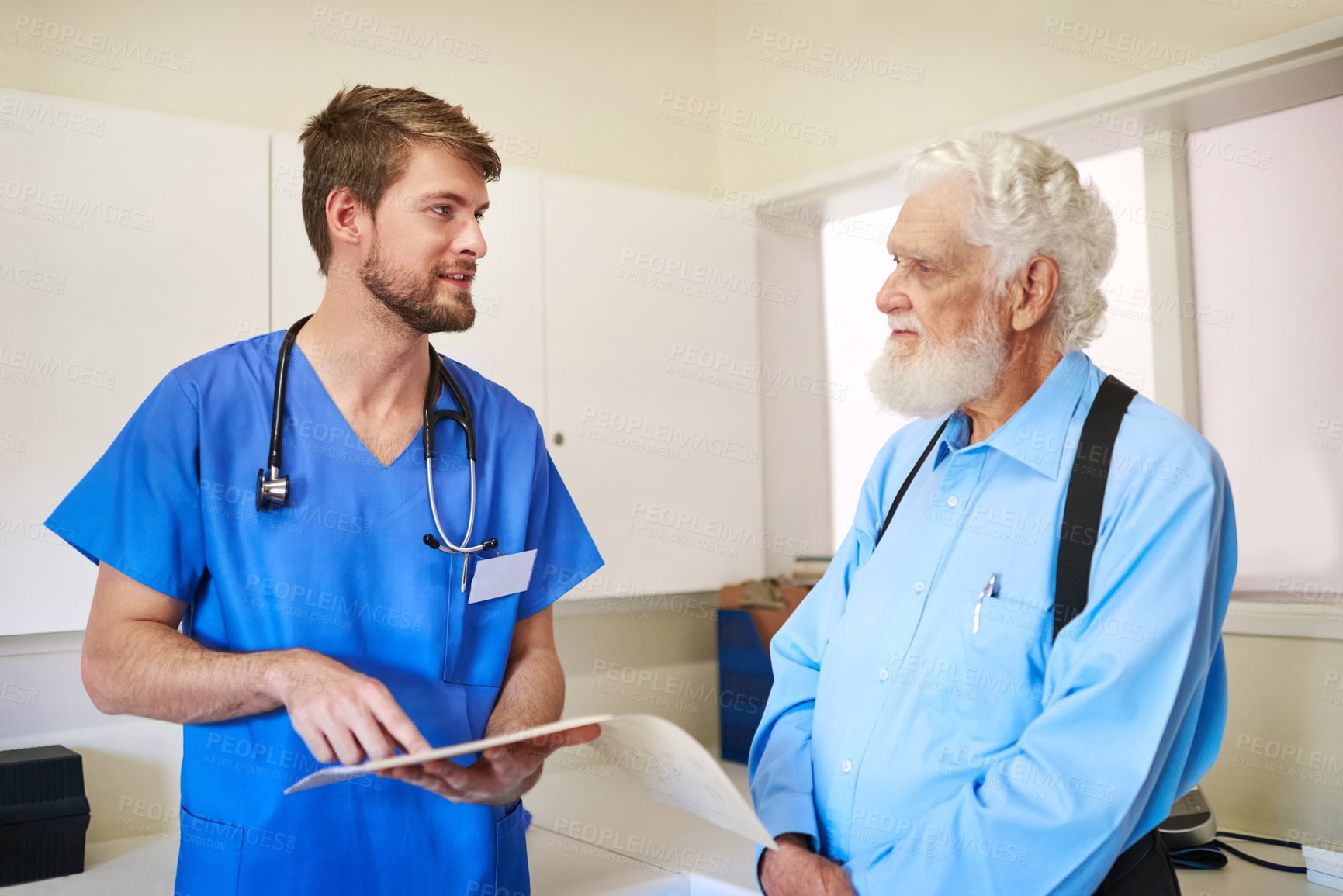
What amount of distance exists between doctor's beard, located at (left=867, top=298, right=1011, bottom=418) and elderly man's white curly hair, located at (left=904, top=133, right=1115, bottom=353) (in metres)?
0.06

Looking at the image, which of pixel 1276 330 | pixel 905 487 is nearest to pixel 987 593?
pixel 905 487

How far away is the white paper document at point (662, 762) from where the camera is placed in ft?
2.99

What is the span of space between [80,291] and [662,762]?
138 centimetres

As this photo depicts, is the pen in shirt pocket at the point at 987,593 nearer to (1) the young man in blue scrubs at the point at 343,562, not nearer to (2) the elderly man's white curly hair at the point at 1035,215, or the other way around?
(2) the elderly man's white curly hair at the point at 1035,215

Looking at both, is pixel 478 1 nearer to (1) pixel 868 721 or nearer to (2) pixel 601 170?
(2) pixel 601 170

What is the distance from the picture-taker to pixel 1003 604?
113 cm

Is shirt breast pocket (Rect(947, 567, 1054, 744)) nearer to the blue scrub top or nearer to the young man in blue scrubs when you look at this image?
the young man in blue scrubs

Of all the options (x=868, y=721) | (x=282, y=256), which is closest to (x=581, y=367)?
(x=282, y=256)

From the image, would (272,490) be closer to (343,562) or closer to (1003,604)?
(343,562)

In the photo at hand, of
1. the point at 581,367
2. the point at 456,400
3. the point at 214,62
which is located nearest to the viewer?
the point at 456,400

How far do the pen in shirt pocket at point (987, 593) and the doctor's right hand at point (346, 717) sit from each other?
58 cm

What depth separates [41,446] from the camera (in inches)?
70.5

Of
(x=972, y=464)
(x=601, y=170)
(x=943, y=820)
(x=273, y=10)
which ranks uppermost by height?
(x=273, y=10)

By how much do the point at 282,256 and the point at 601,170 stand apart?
1.09 metres
